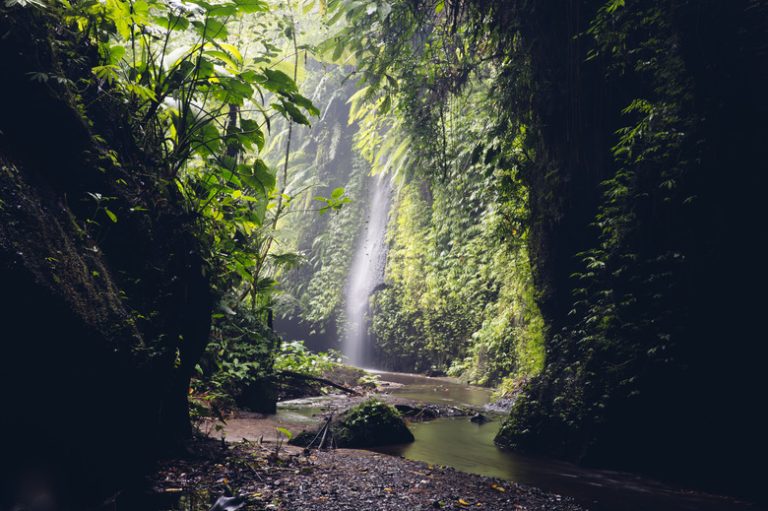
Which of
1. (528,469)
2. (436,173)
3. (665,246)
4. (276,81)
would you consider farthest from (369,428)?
(436,173)

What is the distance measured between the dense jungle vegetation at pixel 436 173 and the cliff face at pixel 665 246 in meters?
0.02

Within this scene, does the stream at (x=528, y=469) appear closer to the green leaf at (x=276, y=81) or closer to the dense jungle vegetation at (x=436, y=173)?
the dense jungle vegetation at (x=436, y=173)

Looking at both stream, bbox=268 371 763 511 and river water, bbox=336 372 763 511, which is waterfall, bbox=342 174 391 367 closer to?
stream, bbox=268 371 763 511

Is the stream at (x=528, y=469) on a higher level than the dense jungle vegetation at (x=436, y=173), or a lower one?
lower

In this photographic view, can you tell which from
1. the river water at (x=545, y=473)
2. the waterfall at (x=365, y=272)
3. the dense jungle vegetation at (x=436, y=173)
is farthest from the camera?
the waterfall at (x=365, y=272)

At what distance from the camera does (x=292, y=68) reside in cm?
696

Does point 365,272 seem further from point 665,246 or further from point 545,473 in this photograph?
point 665,246

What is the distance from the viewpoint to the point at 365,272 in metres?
19.1

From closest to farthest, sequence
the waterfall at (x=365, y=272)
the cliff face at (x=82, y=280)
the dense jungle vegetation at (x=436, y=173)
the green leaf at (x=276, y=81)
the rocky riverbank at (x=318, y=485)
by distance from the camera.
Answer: the cliff face at (x=82, y=280) < the dense jungle vegetation at (x=436, y=173) < the rocky riverbank at (x=318, y=485) < the green leaf at (x=276, y=81) < the waterfall at (x=365, y=272)

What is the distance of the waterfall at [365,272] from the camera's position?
18.0 metres

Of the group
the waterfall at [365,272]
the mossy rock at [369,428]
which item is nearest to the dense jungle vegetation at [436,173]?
the mossy rock at [369,428]

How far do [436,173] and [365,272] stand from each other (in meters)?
11.7

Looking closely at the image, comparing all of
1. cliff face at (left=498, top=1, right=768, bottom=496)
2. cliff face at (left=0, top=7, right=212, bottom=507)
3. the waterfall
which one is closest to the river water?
cliff face at (left=498, top=1, right=768, bottom=496)

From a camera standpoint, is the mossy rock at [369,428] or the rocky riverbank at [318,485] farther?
the mossy rock at [369,428]
